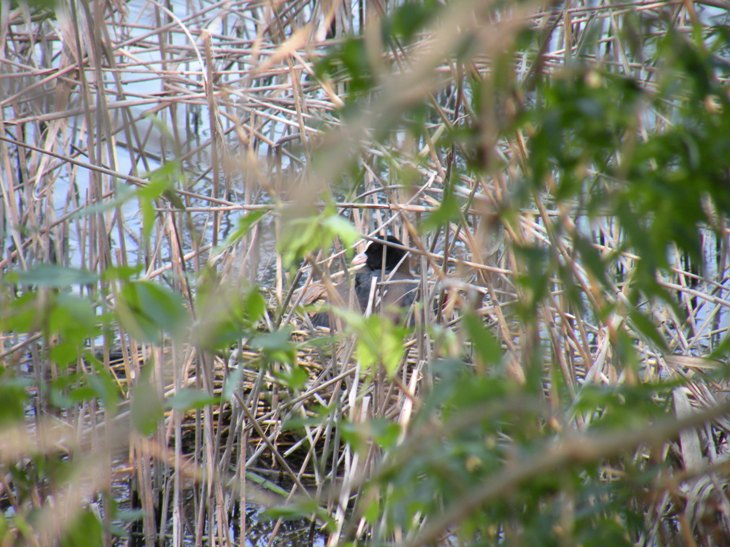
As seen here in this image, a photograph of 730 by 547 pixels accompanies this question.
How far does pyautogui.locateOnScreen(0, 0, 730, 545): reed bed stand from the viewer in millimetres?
711

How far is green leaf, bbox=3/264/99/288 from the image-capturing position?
67 centimetres

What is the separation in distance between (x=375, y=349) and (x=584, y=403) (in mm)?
253

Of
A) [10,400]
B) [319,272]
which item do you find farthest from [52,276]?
[319,272]

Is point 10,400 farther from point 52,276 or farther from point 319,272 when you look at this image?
point 319,272

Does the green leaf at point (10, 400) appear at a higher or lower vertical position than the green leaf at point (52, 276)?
lower

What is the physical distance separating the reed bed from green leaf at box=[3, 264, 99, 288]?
2 centimetres

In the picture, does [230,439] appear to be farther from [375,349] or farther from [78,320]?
[78,320]

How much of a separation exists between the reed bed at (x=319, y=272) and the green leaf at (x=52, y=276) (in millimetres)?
19

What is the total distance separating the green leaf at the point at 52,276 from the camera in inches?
26.5

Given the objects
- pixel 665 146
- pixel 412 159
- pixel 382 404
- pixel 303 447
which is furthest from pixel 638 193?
pixel 303 447

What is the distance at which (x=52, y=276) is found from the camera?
27.3 inches

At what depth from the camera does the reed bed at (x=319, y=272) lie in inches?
28.0

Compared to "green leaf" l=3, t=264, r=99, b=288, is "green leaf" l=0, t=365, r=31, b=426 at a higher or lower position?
lower

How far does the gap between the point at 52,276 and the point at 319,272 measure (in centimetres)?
41
